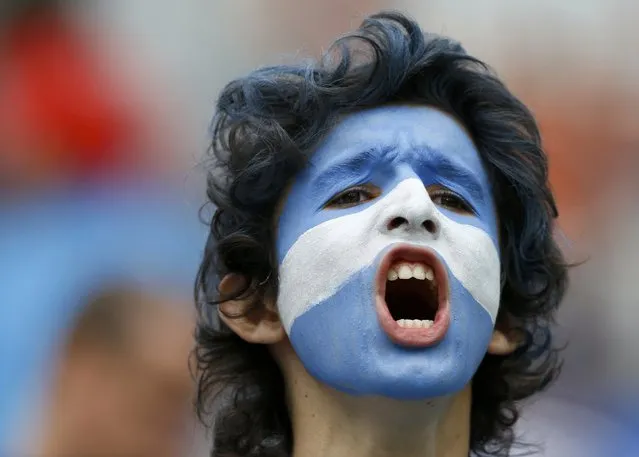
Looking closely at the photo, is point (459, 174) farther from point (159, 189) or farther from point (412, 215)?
point (159, 189)

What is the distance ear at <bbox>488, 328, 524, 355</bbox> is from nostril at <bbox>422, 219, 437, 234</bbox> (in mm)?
389

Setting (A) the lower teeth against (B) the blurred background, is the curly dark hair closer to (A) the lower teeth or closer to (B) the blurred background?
(A) the lower teeth

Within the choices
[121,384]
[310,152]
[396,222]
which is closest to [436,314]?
[396,222]

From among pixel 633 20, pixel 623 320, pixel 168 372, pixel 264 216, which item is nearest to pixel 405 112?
pixel 264 216

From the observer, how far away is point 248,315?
1.96 m

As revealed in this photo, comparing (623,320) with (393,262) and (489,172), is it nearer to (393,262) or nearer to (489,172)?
(489,172)

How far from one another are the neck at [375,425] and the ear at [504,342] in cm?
12

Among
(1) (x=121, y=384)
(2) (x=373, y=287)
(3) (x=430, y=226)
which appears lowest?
(1) (x=121, y=384)

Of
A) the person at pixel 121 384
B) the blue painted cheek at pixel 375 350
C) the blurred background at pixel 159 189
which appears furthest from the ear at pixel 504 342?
the person at pixel 121 384

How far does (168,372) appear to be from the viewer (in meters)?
3.19

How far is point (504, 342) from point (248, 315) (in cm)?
56

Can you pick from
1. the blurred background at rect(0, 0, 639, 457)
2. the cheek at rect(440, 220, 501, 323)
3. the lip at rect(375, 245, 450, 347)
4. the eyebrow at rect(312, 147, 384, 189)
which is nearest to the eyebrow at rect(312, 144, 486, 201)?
the eyebrow at rect(312, 147, 384, 189)

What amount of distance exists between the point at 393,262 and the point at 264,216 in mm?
377

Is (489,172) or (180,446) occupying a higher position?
(489,172)
